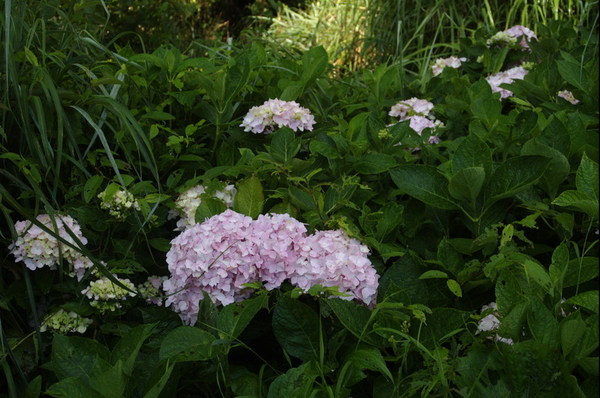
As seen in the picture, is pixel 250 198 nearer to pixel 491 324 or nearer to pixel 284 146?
pixel 284 146

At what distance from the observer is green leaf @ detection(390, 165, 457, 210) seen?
1.45 meters

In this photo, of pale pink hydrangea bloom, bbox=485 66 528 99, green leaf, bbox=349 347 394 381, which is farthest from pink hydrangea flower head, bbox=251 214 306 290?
pale pink hydrangea bloom, bbox=485 66 528 99

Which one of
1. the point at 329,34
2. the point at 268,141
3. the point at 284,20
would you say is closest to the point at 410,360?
the point at 268,141

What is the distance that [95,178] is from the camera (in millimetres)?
1579

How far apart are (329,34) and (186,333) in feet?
12.2

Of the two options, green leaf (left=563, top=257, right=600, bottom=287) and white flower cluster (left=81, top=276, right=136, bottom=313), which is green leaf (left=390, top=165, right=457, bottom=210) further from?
white flower cluster (left=81, top=276, right=136, bottom=313)

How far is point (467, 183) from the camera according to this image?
1376 mm

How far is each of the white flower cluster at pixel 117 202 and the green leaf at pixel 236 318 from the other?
397 millimetres

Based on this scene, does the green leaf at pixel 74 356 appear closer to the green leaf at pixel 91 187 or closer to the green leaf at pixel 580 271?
the green leaf at pixel 91 187

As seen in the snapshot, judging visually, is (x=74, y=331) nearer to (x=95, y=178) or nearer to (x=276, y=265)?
(x=95, y=178)

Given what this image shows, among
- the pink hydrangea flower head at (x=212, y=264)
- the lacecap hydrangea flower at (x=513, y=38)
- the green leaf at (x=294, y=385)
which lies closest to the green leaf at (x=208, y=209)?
the pink hydrangea flower head at (x=212, y=264)

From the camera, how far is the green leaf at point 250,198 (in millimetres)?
1535

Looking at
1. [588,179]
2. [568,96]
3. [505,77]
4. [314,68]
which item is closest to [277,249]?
[588,179]

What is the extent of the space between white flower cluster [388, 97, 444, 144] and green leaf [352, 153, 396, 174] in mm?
403
